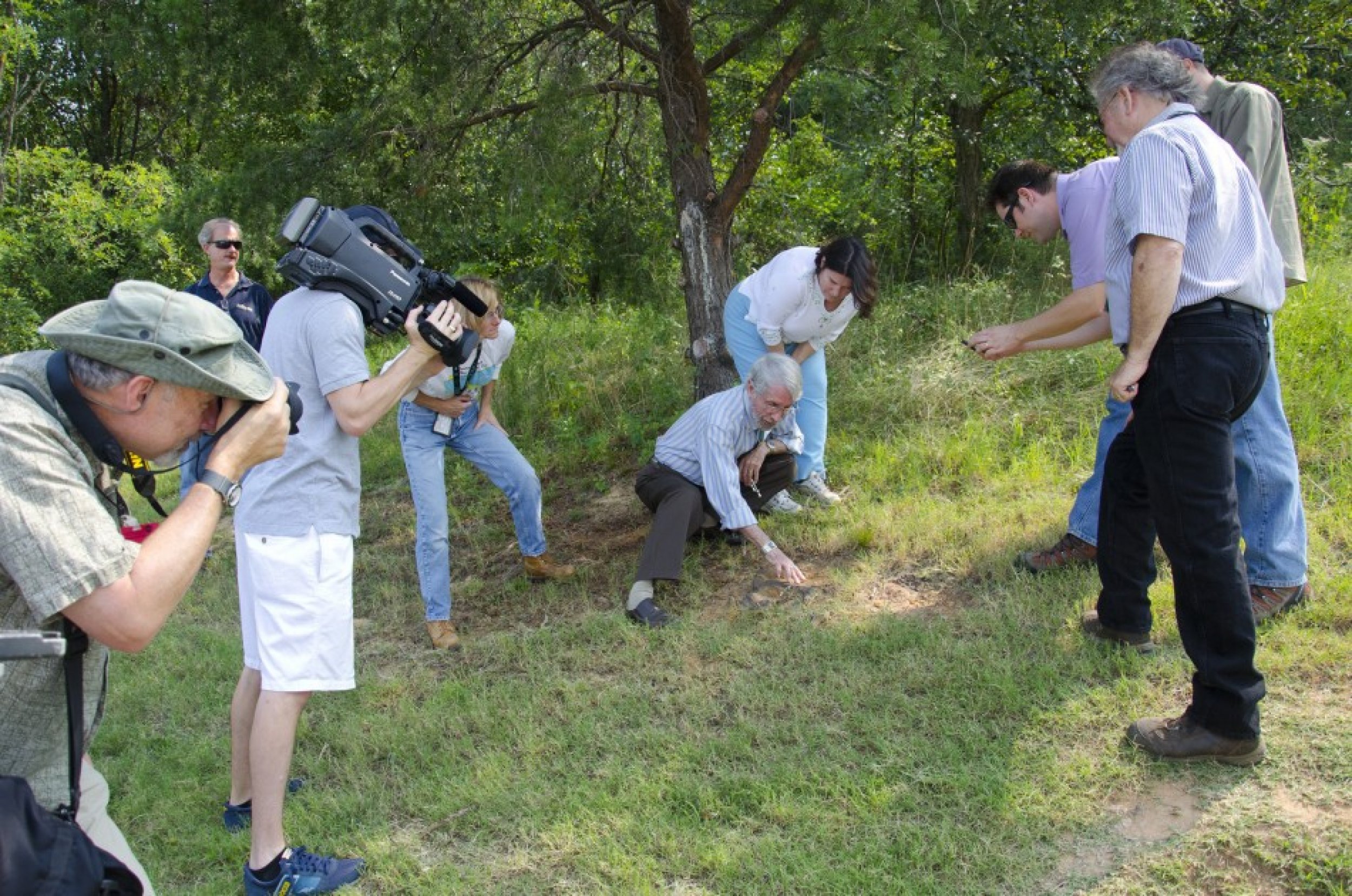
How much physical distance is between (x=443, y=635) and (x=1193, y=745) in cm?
324

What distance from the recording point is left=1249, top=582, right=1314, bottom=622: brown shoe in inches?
160

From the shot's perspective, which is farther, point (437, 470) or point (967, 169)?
point (967, 169)

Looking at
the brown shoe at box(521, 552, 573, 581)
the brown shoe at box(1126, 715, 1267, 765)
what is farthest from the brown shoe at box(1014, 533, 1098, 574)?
the brown shoe at box(521, 552, 573, 581)

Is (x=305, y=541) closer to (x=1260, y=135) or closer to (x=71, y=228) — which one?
(x=1260, y=135)

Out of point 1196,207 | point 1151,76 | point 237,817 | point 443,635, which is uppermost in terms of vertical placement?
point 1151,76

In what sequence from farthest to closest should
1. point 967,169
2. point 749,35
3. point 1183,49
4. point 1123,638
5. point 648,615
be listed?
point 967,169 → point 749,35 → point 648,615 → point 1123,638 → point 1183,49

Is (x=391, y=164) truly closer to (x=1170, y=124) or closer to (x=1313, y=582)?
(x=1170, y=124)

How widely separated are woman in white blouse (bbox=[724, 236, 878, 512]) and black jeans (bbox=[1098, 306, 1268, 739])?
7.57ft

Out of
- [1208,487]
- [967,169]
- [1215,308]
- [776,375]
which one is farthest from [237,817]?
[967,169]

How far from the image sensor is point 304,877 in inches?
129

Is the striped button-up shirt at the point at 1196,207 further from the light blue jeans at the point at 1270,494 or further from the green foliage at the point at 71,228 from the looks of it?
the green foliage at the point at 71,228

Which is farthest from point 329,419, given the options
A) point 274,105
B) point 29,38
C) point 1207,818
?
point 29,38

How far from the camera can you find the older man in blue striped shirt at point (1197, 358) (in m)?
3.16

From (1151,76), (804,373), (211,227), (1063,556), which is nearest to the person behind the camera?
(1151,76)
